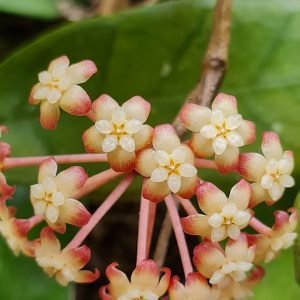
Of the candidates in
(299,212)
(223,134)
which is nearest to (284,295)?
(299,212)

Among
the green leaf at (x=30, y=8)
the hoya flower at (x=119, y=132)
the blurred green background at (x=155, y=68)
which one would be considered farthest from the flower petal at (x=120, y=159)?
the green leaf at (x=30, y=8)

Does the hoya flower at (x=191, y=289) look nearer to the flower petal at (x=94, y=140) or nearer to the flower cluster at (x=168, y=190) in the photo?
the flower cluster at (x=168, y=190)

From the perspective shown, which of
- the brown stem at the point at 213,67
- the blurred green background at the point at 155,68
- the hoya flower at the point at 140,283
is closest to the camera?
the hoya flower at the point at 140,283

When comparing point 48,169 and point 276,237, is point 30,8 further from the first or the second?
point 276,237

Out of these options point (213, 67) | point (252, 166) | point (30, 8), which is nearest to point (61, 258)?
point (252, 166)

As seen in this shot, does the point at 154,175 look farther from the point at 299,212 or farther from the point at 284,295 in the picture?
the point at 284,295
